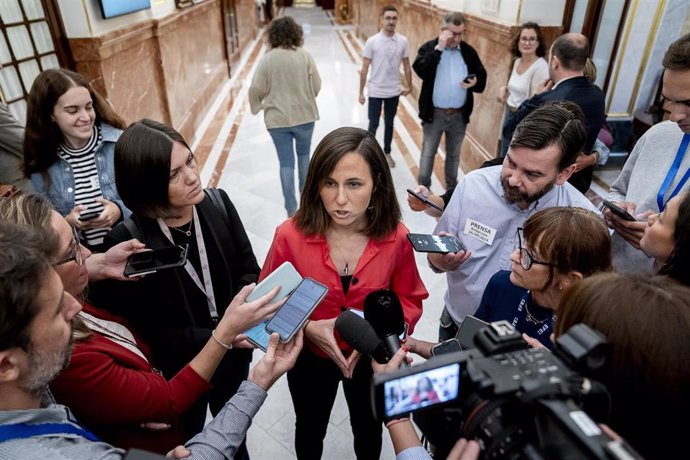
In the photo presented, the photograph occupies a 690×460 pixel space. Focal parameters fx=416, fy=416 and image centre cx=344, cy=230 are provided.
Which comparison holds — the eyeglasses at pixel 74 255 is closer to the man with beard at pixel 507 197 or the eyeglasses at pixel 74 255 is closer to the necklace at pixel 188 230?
the necklace at pixel 188 230

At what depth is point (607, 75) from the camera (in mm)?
4418

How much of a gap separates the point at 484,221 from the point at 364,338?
2.89ft

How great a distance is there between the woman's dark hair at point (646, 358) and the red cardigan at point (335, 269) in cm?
83

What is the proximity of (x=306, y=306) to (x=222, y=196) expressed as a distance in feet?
2.30

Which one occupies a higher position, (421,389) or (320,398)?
(421,389)

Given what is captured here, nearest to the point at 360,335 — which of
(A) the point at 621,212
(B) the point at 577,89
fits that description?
(A) the point at 621,212

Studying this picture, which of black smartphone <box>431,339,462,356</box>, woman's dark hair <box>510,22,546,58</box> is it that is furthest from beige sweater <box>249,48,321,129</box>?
black smartphone <box>431,339,462,356</box>

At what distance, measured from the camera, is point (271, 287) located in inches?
54.5

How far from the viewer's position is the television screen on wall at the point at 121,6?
11.6 feet

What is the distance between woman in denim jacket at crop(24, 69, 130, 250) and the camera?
2.06 metres

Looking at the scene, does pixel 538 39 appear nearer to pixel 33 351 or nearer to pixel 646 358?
pixel 646 358

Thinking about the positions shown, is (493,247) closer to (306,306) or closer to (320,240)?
(320,240)

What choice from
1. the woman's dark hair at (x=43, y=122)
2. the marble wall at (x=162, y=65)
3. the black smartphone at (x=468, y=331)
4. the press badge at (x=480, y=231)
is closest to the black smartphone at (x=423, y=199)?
the press badge at (x=480, y=231)

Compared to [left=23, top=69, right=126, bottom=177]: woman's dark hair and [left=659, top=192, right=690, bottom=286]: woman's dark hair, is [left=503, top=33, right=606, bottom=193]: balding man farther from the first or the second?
[left=23, top=69, right=126, bottom=177]: woman's dark hair
